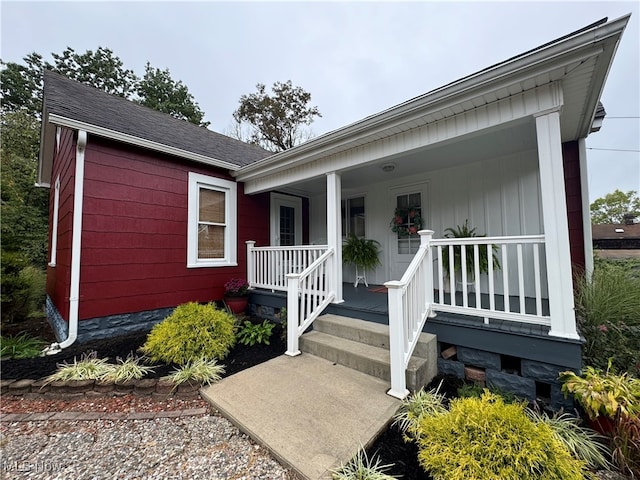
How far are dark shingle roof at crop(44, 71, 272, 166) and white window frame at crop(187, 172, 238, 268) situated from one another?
50cm

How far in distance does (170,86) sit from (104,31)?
14.8 ft

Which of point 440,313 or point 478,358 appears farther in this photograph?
point 440,313

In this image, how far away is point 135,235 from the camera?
13.6 feet

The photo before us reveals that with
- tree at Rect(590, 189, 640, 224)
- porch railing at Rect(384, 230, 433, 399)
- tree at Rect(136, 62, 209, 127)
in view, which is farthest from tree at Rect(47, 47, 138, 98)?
tree at Rect(590, 189, 640, 224)

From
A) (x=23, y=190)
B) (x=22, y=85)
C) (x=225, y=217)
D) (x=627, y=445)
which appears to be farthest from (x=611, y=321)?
(x=22, y=85)

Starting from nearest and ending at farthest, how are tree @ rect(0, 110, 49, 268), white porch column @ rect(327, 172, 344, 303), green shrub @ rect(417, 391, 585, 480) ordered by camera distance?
green shrub @ rect(417, 391, 585, 480) < white porch column @ rect(327, 172, 344, 303) < tree @ rect(0, 110, 49, 268)

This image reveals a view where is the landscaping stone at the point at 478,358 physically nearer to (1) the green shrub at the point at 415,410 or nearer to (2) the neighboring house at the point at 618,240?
(1) the green shrub at the point at 415,410

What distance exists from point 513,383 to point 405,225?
3141mm

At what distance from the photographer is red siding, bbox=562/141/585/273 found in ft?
11.8

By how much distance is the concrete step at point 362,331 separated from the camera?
278cm

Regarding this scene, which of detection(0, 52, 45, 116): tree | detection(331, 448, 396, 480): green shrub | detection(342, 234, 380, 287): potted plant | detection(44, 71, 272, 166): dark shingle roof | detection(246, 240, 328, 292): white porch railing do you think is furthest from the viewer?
detection(0, 52, 45, 116): tree

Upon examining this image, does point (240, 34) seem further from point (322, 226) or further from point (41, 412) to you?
point (41, 412)

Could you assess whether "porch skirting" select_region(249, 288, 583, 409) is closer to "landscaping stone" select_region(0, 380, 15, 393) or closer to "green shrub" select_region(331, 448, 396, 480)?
"green shrub" select_region(331, 448, 396, 480)

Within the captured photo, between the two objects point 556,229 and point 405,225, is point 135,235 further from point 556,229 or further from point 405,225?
point 556,229
